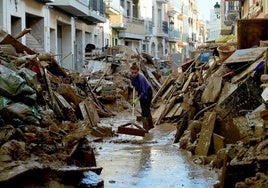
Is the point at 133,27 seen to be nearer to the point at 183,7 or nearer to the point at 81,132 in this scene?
the point at 183,7

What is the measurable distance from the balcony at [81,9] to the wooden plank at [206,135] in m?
19.0

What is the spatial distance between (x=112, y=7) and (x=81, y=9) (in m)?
14.1

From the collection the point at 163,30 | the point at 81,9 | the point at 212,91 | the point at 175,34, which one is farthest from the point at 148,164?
the point at 175,34

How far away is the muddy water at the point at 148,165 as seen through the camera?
7867 mm

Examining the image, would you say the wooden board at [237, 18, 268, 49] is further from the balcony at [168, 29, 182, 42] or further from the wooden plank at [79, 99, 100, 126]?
the balcony at [168, 29, 182, 42]

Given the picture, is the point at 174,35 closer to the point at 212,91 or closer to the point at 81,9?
the point at 81,9

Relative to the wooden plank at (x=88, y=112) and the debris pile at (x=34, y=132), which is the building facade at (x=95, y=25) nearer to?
the wooden plank at (x=88, y=112)

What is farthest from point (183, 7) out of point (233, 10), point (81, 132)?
point (81, 132)

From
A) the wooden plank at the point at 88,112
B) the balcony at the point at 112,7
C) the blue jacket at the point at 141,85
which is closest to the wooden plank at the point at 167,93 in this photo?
the wooden plank at the point at 88,112

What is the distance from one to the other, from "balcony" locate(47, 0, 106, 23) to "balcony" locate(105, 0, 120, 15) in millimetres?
5172

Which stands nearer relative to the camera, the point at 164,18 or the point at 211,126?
the point at 211,126

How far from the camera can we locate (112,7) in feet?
152

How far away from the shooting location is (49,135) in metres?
7.95

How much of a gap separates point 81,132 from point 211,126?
2842 millimetres
